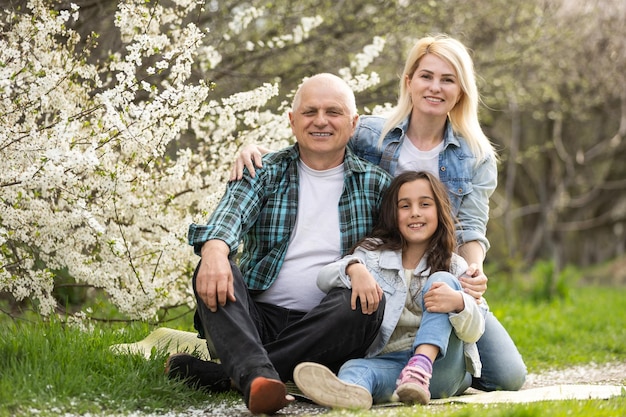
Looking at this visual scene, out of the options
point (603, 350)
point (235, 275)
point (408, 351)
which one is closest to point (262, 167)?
point (235, 275)

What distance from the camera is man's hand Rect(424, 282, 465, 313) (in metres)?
3.44

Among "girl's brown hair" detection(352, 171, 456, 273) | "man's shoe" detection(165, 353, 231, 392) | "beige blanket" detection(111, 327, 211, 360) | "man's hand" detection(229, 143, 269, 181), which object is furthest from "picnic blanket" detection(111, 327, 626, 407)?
"man's hand" detection(229, 143, 269, 181)

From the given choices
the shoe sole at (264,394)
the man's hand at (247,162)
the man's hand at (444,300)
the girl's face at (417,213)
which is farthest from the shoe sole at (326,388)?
the man's hand at (247,162)

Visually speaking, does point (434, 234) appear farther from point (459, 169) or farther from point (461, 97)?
point (461, 97)

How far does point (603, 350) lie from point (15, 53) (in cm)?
461

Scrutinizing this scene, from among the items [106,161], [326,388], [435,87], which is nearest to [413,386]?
[326,388]

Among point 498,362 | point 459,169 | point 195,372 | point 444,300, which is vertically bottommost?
point 498,362

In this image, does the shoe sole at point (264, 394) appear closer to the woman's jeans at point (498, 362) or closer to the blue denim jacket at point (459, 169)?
the woman's jeans at point (498, 362)

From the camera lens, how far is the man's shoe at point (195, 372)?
11.8ft

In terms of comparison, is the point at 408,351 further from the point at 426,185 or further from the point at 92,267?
the point at 92,267

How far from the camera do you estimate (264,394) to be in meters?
3.06

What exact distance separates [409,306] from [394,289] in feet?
0.36

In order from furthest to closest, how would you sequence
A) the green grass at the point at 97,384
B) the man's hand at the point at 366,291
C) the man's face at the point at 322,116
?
1. the man's face at the point at 322,116
2. the man's hand at the point at 366,291
3. the green grass at the point at 97,384

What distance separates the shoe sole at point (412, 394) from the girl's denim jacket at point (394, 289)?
34 cm
